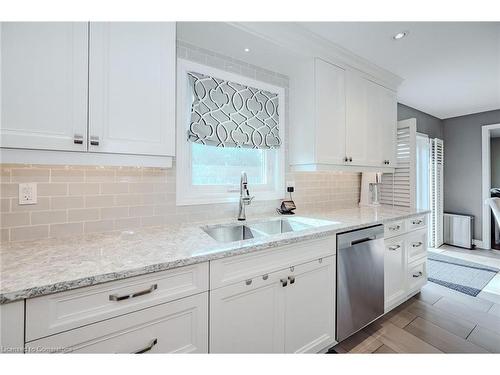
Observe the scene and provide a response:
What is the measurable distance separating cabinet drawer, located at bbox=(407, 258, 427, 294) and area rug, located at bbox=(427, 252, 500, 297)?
1.80ft

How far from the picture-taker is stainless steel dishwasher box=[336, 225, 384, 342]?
160 cm

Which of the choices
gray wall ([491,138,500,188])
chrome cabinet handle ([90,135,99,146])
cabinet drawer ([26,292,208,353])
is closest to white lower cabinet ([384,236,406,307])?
cabinet drawer ([26,292,208,353])

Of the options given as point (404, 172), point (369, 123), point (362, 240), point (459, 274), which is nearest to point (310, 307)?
point (362, 240)

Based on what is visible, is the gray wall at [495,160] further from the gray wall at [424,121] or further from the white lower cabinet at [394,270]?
the white lower cabinet at [394,270]

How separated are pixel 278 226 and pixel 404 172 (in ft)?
5.96

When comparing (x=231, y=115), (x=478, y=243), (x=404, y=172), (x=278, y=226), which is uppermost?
(x=231, y=115)

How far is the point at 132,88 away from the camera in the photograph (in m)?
1.20

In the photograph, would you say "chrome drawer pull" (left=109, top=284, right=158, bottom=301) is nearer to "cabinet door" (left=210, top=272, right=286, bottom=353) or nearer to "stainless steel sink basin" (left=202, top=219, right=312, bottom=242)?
"cabinet door" (left=210, top=272, right=286, bottom=353)

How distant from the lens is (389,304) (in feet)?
6.64

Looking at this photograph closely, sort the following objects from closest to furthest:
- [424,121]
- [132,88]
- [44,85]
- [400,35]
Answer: [44,85] < [132,88] < [400,35] < [424,121]

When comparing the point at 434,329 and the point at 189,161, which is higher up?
the point at 189,161

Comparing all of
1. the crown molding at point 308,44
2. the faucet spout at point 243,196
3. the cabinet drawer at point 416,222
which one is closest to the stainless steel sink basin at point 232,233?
the faucet spout at point 243,196

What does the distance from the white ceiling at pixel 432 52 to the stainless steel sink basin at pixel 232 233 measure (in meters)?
1.60

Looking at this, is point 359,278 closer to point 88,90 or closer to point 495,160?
point 88,90
